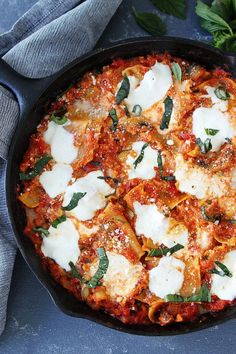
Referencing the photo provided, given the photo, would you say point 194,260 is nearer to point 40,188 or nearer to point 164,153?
point 164,153

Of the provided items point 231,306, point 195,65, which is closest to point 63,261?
point 231,306

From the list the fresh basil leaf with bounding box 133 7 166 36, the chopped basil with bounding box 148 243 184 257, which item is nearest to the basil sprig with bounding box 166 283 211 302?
the chopped basil with bounding box 148 243 184 257

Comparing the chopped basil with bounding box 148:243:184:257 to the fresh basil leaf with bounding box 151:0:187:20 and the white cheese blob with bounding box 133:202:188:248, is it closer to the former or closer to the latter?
the white cheese blob with bounding box 133:202:188:248

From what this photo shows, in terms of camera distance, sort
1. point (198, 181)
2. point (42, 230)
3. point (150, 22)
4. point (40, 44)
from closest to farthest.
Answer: point (198, 181) → point (42, 230) → point (40, 44) → point (150, 22)

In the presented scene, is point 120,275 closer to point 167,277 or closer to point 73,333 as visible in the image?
point 167,277

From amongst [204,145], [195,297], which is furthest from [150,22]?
[195,297]
